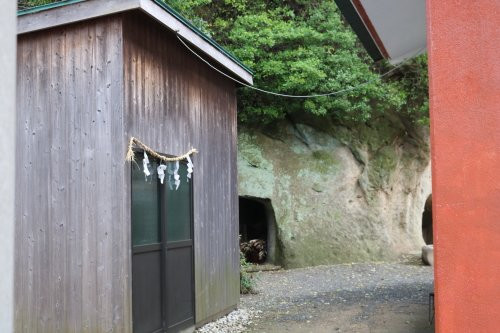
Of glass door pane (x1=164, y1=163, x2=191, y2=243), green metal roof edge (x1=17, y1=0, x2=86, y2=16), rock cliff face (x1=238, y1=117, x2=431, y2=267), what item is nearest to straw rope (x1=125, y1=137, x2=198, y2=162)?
glass door pane (x1=164, y1=163, x2=191, y2=243)

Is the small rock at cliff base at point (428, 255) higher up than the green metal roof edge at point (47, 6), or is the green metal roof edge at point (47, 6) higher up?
the green metal roof edge at point (47, 6)

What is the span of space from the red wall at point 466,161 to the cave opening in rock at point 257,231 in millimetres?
11002

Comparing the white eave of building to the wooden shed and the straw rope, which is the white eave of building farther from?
the straw rope

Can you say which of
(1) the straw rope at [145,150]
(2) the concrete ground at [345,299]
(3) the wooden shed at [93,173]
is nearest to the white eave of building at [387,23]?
(3) the wooden shed at [93,173]

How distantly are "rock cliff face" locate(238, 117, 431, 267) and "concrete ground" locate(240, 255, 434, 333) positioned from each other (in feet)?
2.50

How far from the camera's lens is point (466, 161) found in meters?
3.28

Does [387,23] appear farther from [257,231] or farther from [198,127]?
[257,231]

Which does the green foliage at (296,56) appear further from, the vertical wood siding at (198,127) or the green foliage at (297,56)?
the vertical wood siding at (198,127)

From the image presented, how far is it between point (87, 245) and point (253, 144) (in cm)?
897

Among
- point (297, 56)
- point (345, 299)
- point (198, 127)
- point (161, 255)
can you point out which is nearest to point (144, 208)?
point (161, 255)

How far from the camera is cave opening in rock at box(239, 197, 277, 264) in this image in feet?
47.3

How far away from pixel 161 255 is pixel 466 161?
→ 13.7 feet

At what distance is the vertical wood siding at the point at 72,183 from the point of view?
223 inches

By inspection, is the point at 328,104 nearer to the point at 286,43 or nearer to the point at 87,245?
the point at 286,43
